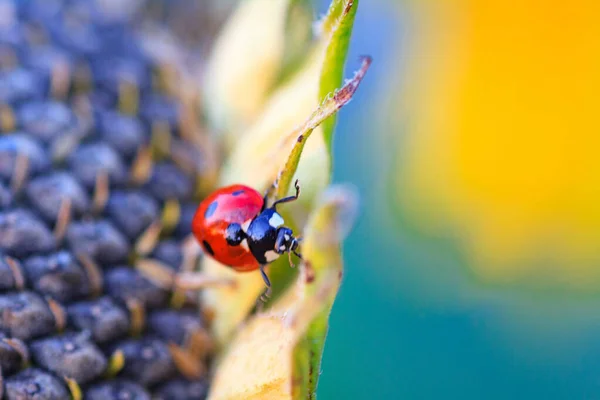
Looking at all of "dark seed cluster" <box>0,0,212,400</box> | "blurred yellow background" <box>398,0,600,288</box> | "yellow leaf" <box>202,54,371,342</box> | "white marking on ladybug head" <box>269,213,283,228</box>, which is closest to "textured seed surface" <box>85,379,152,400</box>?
"dark seed cluster" <box>0,0,212,400</box>

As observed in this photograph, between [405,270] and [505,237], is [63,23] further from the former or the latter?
[505,237]

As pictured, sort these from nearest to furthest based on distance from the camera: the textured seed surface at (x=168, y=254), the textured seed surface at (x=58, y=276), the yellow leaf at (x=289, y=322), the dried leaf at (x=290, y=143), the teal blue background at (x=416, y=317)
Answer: the yellow leaf at (x=289, y=322) → the dried leaf at (x=290, y=143) → the textured seed surface at (x=58, y=276) → the textured seed surface at (x=168, y=254) → the teal blue background at (x=416, y=317)

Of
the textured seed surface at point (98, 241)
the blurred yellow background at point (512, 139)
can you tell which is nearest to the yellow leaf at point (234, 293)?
the textured seed surface at point (98, 241)

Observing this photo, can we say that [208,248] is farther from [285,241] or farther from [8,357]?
[8,357]

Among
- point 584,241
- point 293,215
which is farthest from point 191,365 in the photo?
point 584,241

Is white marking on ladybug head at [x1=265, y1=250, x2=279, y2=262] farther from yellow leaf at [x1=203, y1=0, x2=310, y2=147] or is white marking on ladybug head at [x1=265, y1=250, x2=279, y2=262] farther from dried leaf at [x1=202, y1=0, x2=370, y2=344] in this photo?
yellow leaf at [x1=203, y1=0, x2=310, y2=147]

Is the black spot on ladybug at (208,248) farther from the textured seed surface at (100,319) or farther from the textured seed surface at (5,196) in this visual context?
the textured seed surface at (5,196)
